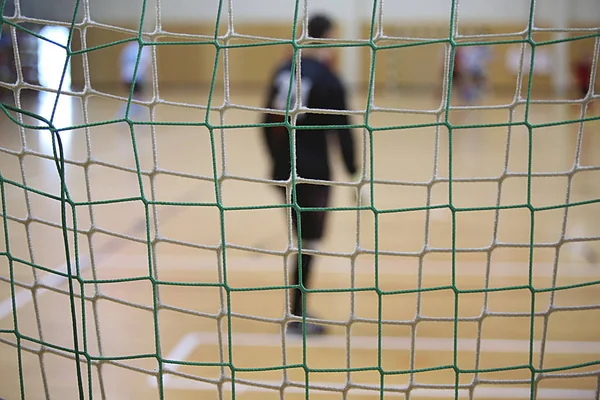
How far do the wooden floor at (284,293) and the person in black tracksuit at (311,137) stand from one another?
303 millimetres

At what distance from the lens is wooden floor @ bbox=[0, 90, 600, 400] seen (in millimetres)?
1891

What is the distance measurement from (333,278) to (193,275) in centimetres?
85

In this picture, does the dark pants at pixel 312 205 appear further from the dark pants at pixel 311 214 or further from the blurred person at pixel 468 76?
the blurred person at pixel 468 76

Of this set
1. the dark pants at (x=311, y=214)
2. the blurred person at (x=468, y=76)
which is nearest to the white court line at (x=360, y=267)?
the dark pants at (x=311, y=214)

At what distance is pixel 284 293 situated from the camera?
3.01 m

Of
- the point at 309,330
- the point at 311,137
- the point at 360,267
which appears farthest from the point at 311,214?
the point at 360,267

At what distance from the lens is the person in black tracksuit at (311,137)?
3066mm

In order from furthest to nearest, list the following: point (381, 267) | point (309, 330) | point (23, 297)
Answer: point (381, 267) → point (23, 297) → point (309, 330)

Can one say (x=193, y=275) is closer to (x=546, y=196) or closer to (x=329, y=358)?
(x=329, y=358)

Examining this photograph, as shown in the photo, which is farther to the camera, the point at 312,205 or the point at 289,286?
the point at 312,205

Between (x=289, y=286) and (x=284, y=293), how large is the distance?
1.48 m

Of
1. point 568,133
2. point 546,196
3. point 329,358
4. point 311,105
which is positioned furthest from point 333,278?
point 568,133

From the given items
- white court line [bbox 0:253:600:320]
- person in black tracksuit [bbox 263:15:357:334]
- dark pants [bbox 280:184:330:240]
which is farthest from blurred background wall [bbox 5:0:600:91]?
dark pants [bbox 280:184:330:240]

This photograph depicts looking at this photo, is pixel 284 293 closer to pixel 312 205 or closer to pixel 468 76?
pixel 312 205
